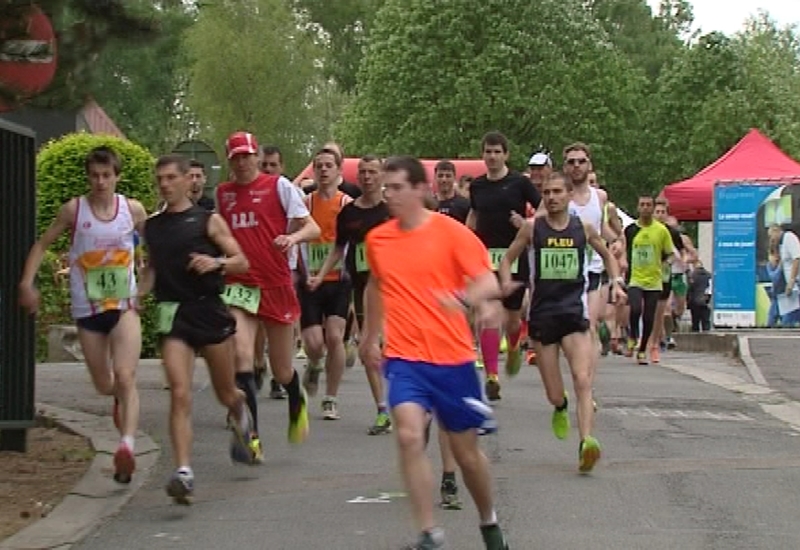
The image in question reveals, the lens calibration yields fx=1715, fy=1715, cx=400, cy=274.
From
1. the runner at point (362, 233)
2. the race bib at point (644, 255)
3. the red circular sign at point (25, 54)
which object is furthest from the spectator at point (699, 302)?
the red circular sign at point (25, 54)

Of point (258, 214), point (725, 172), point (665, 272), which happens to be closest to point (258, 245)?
point (258, 214)

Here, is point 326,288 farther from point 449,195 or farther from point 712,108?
point 712,108

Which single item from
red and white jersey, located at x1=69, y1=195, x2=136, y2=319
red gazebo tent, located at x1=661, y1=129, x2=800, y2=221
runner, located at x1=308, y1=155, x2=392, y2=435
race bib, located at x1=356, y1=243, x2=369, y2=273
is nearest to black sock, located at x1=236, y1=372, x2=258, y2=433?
red and white jersey, located at x1=69, y1=195, x2=136, y2=319

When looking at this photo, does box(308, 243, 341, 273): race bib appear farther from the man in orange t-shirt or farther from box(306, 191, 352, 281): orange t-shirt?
the man in orange t-shirt

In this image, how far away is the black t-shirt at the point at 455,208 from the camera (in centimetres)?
1449

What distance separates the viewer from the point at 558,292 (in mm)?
10703

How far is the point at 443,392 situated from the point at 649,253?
12664 millimetres

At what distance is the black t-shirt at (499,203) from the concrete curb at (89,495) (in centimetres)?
328

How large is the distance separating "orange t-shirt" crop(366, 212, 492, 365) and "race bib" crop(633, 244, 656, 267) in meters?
12.4

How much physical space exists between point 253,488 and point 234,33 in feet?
209

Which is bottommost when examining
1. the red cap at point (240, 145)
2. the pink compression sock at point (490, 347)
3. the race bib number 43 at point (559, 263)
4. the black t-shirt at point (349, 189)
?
the pink compression sock at point (490, 347)

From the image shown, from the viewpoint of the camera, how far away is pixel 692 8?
310 feet

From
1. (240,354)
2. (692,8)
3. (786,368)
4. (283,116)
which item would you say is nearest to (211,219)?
(240,354)

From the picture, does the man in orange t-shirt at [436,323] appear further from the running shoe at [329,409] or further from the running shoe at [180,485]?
the running shoe at [329,409]
